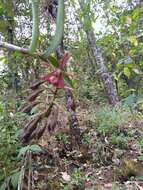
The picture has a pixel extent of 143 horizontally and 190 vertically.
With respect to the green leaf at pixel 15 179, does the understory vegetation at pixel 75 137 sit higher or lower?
higher

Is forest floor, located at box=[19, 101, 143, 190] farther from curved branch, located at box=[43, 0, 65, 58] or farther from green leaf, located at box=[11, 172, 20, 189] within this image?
curved branch, located at box=[43, 0, 65, 58]

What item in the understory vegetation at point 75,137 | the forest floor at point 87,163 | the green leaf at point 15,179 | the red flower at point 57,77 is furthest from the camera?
the forest floor at point 87,163

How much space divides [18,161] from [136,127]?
5.45 ft

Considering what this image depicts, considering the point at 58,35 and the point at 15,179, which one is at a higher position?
the point at 58,35

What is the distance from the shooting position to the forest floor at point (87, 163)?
204cm

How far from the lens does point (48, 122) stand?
0.45 metres

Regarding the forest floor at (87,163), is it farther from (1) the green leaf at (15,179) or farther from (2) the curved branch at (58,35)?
(2) the curved branch at (58,35)

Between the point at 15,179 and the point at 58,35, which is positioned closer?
the point at 58,35

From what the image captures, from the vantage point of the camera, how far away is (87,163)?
2.42 meters

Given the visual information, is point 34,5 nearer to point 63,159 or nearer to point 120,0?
point 63,159

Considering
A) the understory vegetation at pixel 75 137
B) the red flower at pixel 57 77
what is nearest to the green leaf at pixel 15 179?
the understory vegetation at pixel 75 137

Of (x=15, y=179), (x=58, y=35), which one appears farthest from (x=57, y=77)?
(x=15, y=179)

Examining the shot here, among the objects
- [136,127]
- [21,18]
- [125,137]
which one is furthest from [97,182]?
[21,18]

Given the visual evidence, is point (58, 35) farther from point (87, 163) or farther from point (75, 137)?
point (75, 137)
